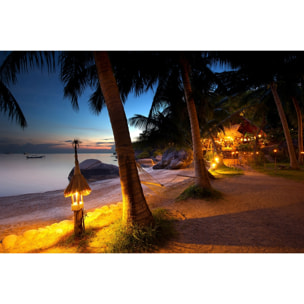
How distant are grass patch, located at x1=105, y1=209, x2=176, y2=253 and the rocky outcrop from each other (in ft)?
25.2

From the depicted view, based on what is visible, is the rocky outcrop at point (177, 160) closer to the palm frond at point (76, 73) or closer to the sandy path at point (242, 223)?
the sandy path at point (242, 223)

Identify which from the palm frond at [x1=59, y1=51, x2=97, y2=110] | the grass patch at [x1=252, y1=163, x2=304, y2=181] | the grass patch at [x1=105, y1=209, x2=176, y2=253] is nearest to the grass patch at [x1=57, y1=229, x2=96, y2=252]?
the grass patch at [x1=105, y1=209, x2=176, y2=253]

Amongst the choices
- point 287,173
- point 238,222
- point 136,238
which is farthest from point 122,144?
point 287,173

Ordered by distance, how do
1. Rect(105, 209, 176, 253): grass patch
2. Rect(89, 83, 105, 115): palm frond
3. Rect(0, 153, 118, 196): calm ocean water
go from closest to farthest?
1. Rect(105, 209, 176, 253): grass patch
2. Rect(89, 83, 105, 115): palm frond
3. Rect(0, 153, 118, 196): calm ocean water

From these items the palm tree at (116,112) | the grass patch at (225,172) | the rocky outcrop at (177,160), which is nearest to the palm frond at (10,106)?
A: the palm tree at (116,112)

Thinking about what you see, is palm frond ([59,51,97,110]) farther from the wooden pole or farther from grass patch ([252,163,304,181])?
grass patch ([252,163,304,181])

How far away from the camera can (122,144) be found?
1944 millimetres

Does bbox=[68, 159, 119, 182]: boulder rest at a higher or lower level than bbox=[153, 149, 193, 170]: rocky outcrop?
lower

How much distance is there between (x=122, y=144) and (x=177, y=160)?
8.15m

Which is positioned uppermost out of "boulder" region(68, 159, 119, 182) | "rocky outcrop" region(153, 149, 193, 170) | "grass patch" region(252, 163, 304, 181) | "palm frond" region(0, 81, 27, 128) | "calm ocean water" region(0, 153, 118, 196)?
"palm frond" region(0, 81, 27, 128)

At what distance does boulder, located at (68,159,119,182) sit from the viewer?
9469mm
